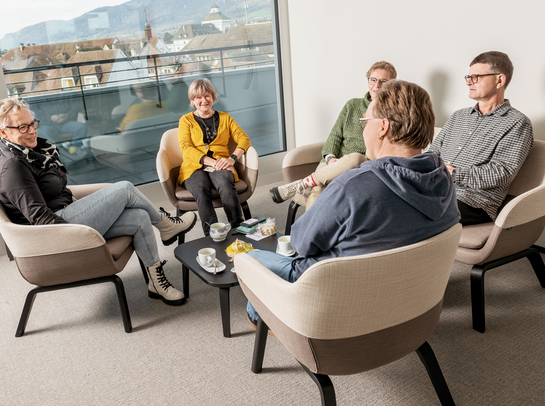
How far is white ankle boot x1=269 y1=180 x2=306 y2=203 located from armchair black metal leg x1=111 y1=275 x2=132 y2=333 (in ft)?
4.18

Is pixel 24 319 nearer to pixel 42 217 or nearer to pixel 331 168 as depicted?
pixel 42 217

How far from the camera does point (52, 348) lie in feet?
7.92

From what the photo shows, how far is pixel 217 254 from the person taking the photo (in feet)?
8.47

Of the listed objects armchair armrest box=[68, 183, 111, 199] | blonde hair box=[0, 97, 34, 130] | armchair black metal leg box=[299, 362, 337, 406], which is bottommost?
armchair black metal leg box=[299, 362, 337, 406]

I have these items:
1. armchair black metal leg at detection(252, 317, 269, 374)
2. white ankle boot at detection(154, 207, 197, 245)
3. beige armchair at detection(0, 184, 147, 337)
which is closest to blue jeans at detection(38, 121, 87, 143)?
white ankle boot at detection(154, 207, 197, 245)

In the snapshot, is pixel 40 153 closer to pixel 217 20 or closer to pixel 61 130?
pixel 61 130

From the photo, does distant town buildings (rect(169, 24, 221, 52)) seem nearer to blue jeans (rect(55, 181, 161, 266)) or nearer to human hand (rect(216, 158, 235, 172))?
human hand (rect(216, 158, 235, 172))

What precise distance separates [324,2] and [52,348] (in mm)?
3548

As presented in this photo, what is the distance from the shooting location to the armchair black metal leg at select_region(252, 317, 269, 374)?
2041 millimetres

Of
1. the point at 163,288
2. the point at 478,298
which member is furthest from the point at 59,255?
the point at 478,298

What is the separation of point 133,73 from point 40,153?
1803 mm

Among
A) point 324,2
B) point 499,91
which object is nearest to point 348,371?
point 499,91

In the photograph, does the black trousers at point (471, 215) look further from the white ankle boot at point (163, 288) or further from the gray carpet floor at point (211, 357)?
the white ankle boot at point (163, 288)

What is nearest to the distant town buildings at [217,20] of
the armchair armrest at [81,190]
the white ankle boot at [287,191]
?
the white ankle boot at [287,191]
